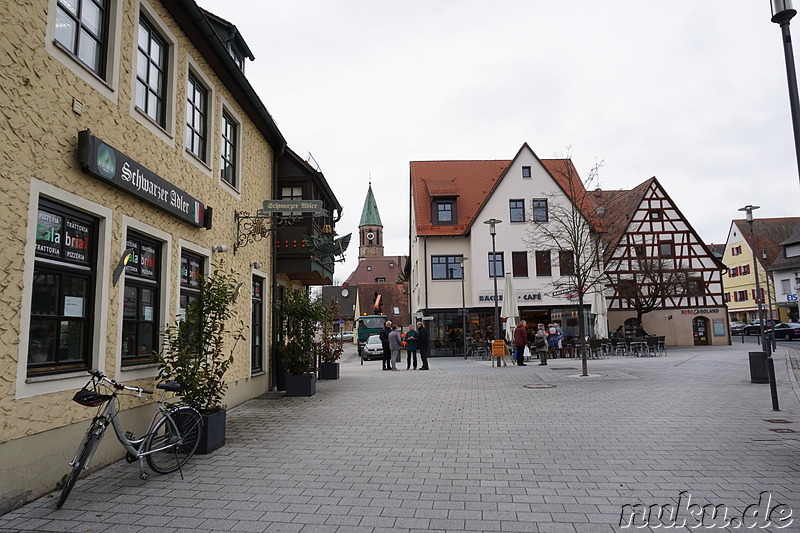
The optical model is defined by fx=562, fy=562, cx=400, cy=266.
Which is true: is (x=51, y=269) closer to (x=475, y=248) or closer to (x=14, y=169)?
(x=14, y=169)

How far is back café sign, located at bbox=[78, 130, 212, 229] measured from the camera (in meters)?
6.11

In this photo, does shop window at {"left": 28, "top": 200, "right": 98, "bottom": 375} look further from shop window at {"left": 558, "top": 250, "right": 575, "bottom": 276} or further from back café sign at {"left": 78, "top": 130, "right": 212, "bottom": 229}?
shop window at {"left": 558, "top": 250, "right": 575, "bottom": 276}

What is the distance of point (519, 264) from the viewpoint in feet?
107

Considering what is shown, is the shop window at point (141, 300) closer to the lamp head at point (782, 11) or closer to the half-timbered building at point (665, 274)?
the lamp head at point (782, 11)

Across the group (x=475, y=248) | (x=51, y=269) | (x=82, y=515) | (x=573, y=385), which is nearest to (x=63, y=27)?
(x=51, y=269)

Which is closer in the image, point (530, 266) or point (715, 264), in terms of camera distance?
point (530, 266)

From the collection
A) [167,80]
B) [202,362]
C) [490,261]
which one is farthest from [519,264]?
[202,362]

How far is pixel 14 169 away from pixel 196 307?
3.14 m

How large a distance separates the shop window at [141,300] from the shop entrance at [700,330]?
37.8 meters

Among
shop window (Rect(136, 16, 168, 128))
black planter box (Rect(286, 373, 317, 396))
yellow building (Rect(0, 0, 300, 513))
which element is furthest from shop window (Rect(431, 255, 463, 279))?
shop window (Rect(136, 16, 168, 128))

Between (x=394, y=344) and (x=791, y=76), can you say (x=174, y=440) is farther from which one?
(x=394, y=344)

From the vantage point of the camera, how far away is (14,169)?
5152mm

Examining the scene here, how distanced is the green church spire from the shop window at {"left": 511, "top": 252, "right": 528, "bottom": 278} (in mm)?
73722

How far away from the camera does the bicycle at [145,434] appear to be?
516 centimetres
